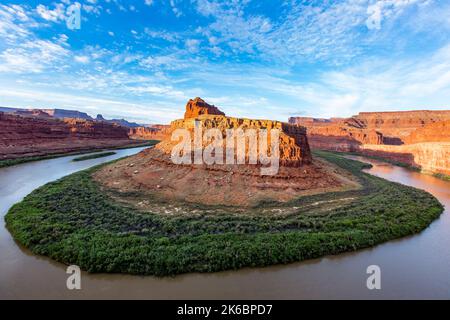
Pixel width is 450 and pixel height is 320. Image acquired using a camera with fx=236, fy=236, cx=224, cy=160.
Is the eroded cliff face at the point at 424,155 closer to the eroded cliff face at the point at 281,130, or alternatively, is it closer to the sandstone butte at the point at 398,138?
the sandstone butte at the point at 398,138

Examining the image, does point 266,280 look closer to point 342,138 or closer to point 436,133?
point 436,133

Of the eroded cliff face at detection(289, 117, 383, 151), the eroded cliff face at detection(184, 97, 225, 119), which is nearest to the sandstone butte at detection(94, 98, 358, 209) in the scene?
the eroded cliff face at detection(184, 97, 225, 119)

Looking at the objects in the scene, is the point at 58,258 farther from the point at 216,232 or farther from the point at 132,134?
the point at 132,134

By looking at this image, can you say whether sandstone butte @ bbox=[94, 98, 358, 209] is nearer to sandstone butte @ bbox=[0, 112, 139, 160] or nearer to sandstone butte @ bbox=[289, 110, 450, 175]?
sandstone butte @ bbox=[0, 112, 139, 160]

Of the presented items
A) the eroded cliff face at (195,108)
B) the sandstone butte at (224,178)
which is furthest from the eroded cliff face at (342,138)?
the sandstone butte at (224,178)

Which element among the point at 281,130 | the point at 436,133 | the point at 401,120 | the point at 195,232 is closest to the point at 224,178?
the point at 281,130
